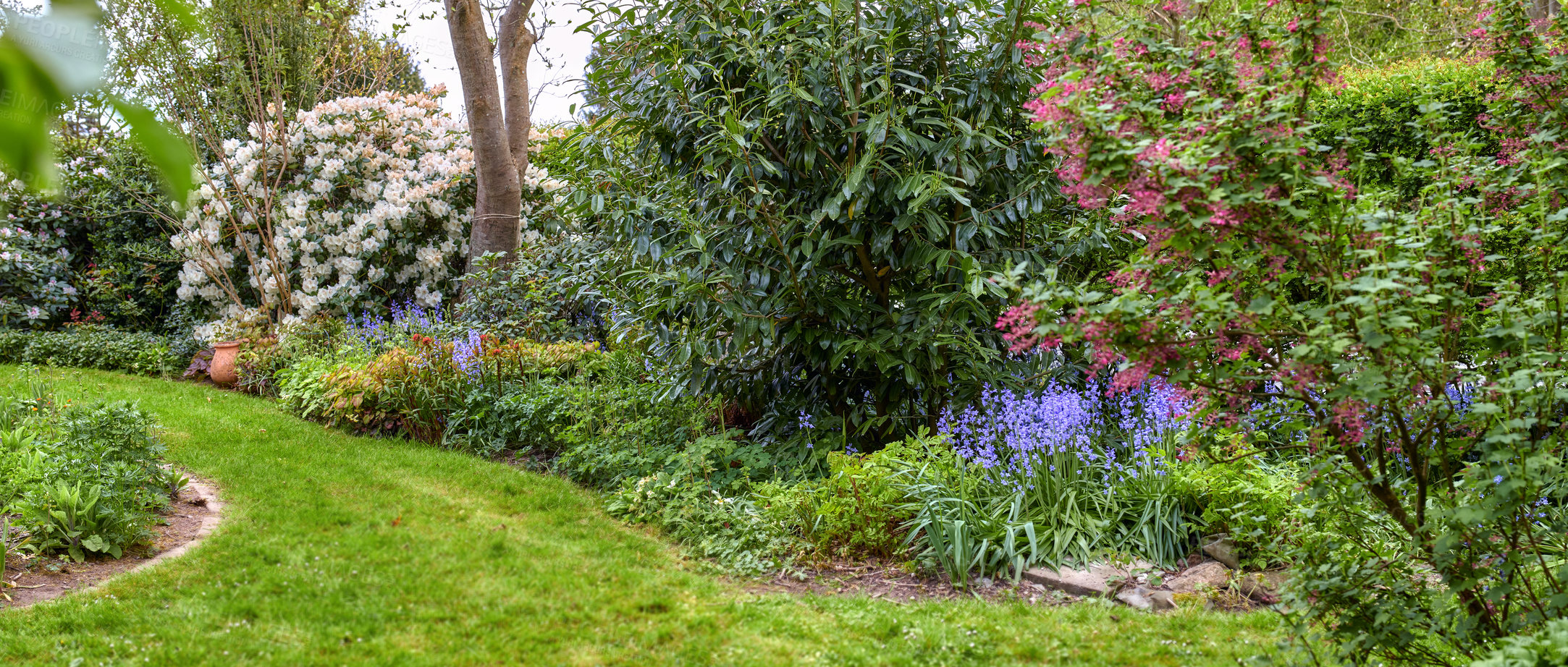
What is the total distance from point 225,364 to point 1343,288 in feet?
29.9

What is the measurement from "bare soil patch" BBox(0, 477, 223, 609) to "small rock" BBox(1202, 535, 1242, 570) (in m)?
4.48

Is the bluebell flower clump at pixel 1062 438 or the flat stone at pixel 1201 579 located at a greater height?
the bluebell flower clump at pixel 1062 438

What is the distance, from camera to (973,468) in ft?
14.6

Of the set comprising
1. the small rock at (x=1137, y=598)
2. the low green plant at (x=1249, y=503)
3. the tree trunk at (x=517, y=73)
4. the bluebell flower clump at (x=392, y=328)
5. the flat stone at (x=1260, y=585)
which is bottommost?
the small rock at (x=1137, y=598)

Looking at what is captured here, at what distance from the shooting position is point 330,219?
953 cm

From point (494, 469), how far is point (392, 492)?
2.37 feet

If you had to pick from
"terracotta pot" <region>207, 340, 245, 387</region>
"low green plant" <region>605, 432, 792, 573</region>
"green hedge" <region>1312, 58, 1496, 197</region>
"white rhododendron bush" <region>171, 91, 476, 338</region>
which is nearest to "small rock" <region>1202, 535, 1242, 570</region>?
"low green plant" <region>605, 432, 792, 573</region>

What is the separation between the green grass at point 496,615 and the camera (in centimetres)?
307

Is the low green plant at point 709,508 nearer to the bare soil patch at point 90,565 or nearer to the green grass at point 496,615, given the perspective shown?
the green grass at point 496,615

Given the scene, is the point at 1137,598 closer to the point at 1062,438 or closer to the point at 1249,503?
the point at 1249,503

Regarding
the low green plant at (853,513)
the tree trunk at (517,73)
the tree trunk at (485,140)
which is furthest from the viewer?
the tree trunk at (517,73)

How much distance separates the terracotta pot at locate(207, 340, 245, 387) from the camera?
8.55 m

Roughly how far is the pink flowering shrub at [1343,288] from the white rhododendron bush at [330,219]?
8.42 metres

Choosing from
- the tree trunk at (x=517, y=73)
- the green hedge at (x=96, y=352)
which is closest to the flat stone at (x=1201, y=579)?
the tree trunk at (x=517, y=73)
